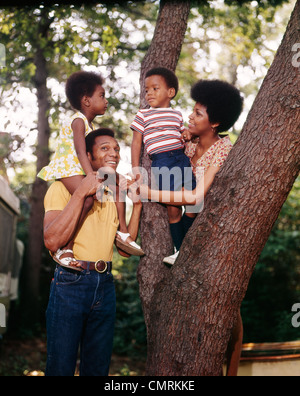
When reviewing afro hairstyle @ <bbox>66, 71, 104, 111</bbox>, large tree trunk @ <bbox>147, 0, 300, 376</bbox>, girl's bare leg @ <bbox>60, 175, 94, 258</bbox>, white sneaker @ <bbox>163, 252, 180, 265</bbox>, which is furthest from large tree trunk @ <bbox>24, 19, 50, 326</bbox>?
large tree trunk @ <bbox>147, 0, 300, 376</bbox>

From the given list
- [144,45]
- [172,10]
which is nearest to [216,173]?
[172,10]

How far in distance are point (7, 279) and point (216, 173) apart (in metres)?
5.79

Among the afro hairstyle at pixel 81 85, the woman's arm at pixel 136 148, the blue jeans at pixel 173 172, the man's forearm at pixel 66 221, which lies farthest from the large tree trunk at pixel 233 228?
the afro hairstyle at pixel 81 85

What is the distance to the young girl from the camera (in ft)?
8.59

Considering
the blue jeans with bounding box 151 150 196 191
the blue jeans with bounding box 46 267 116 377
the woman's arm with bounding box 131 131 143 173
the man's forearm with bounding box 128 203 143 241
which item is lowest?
the blue jeans with bounding box 46 267 116 377

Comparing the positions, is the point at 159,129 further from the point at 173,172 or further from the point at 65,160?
the point at 65,160

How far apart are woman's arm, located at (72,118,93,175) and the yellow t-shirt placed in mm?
198

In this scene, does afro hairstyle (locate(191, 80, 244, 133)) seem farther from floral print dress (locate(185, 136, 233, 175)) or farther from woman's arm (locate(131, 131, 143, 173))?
woman's arm (locate(131, 131, 143, 173))

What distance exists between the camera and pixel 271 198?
2.18 meters

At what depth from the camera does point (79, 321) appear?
236 cm

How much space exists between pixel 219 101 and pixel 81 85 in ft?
3.51

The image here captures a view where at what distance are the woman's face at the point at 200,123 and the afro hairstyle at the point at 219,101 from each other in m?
0.03

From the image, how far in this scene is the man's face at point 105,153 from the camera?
2.69m

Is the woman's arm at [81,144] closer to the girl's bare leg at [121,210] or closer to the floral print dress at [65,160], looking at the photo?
the floral print dress at [65,160]
